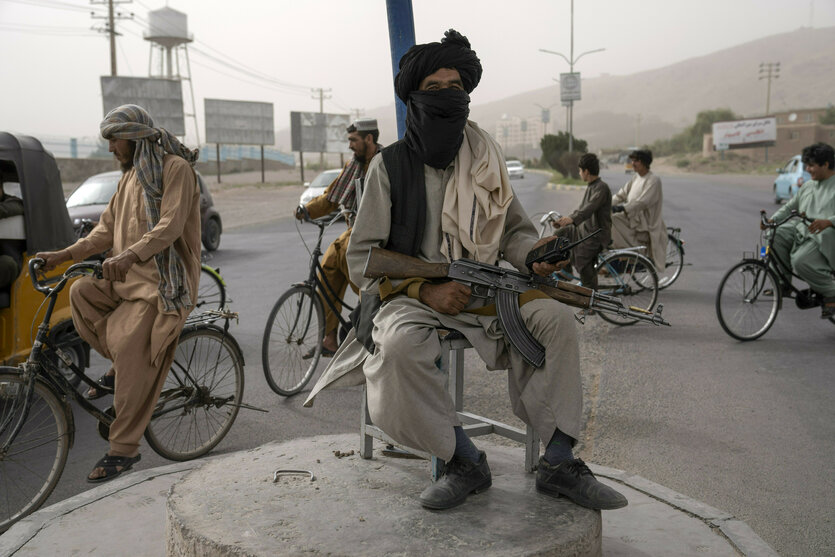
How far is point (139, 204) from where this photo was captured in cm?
418

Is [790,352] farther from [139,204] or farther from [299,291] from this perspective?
[139,204]

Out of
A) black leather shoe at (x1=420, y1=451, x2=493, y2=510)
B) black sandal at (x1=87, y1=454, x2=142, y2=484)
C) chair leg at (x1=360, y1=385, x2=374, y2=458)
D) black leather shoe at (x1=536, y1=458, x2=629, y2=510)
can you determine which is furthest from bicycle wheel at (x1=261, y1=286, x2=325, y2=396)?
black leather shoe at (x1=536, y1=458, x2=629, y2=510)

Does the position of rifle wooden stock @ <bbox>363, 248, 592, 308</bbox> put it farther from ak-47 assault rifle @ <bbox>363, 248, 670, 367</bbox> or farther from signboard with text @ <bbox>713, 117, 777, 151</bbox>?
signboard with text @ <bbox>713, 117, 777, 151</bbox>

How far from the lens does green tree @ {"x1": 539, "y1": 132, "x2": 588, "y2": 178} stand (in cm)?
4778

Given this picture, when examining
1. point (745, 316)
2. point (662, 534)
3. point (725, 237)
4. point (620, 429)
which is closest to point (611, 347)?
point (745, 316)

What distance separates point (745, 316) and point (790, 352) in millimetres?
753

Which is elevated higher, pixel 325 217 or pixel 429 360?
pixel 325 217

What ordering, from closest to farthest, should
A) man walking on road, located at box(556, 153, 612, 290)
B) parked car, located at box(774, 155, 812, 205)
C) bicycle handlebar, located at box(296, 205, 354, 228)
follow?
bicycle handlebar, located at box(296, 205, 354, 228) < man walking on road, located at box(556, 153, 612, 290) < parked car, located at box(774, 155, 812, 205)

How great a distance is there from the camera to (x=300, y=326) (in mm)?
5996

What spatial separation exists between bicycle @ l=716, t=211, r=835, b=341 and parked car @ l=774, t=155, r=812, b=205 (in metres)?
18.5

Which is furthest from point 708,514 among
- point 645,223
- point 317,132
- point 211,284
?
point 317,132

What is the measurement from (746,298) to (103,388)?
601 cm

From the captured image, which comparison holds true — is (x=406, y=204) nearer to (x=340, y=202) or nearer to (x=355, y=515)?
(x=355, y=515)

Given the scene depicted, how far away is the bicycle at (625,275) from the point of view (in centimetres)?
838
